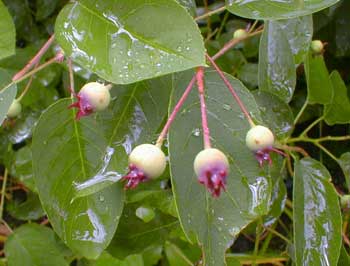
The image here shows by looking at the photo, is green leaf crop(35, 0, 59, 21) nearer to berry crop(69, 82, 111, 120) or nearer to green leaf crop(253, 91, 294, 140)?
green leaf crop(253, 91, 294, 140)

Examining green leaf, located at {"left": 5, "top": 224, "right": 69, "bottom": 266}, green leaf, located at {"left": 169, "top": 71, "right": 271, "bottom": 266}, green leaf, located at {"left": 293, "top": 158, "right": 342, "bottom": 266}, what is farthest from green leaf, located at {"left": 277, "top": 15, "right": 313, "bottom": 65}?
green leaf, located at {"left": 5, "top": 224, "right": 69, "bottom": 266}

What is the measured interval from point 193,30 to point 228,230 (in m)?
0.21

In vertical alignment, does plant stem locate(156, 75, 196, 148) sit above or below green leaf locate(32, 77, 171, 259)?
above

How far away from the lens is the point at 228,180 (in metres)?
0.67

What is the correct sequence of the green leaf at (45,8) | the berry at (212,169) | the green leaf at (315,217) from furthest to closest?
the green leaf at (45,8) → the green leaf at (315,217) → the berry at (212,169)

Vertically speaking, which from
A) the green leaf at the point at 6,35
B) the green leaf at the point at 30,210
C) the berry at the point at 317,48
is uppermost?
the green leaf at the point at 6,35

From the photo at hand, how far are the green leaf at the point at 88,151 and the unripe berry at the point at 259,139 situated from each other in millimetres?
136

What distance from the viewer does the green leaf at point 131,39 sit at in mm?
595

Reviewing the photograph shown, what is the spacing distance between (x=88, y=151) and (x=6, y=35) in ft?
0.60

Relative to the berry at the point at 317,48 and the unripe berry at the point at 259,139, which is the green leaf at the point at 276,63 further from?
the unripe berry at the point at 259,139

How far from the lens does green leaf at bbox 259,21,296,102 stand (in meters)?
0.88

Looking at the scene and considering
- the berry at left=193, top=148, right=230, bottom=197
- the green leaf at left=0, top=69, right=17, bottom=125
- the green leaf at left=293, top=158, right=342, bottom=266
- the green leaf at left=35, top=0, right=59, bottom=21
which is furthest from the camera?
the green leaf at left=35, top=0, right=59, bottom=21

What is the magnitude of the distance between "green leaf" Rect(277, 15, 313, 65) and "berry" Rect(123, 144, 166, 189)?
15.4 inches

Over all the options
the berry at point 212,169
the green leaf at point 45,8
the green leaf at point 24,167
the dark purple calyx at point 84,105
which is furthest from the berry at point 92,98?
the green leaf at point 45,8
